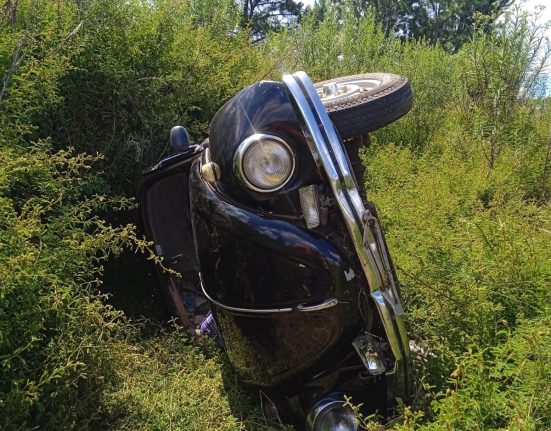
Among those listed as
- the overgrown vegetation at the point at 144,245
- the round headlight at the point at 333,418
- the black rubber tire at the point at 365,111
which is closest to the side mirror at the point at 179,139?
the overgrown vegetation at the point at 144,245

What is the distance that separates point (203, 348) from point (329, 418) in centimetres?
114

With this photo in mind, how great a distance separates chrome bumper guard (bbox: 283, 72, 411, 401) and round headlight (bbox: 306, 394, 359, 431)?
25 centimetres

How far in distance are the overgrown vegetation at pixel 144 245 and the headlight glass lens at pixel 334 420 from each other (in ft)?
0.72

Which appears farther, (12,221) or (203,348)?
(203,348)

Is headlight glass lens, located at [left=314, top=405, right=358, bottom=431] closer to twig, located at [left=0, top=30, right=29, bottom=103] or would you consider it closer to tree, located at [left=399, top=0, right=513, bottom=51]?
twig, located at [left=0, top=30, right=29, bottom=103]

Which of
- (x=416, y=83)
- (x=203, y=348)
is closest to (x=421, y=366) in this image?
(x=203, y=348)

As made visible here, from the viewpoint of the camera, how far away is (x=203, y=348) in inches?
124

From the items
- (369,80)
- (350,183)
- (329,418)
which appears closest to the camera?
(350,183)

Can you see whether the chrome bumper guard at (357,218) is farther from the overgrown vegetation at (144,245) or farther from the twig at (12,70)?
the twig at (12,70)

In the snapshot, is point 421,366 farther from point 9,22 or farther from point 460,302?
point 9,22

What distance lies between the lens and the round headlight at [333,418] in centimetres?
222

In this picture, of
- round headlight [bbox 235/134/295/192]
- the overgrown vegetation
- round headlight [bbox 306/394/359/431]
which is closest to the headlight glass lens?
round headlight [bbox 306/394/359/431]

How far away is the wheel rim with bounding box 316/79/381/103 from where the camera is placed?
2.87 meters

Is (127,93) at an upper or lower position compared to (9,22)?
lower
